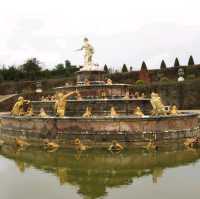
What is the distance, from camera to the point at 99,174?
1393 centimetres

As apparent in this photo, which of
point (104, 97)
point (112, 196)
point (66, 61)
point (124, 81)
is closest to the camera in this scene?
point (112, 196)

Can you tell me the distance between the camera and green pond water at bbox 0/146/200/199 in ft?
37.4

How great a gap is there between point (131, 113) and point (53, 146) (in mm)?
5356

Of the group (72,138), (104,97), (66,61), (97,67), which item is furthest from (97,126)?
(66,61)

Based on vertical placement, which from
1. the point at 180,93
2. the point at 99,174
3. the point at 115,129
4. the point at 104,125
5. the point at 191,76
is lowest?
the point at 99,174

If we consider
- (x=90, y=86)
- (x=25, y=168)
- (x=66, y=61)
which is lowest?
(x=25, y=168)

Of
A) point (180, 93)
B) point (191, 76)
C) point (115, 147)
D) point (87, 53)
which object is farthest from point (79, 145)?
point (191, 76)

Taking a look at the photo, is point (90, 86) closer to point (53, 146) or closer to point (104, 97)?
point (104, 97)

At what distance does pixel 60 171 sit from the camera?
571 inches

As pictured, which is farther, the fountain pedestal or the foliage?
the foliage

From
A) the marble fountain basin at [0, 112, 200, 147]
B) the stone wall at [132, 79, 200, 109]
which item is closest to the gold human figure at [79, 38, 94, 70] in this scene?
the marble fountain basin at [0, 112, 200, 147]

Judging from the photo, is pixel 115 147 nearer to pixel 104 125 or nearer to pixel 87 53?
pixel 104 125

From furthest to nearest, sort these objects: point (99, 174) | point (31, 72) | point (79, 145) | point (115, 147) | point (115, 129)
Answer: point (31, 72)
point (115, 129)
point (79, 145)
point (115, 147)
point (99, 174)

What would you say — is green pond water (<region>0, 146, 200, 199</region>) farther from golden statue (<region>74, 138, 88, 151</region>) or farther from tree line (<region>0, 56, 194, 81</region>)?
tree line (<region>0, 56, 194, 81</region>)
